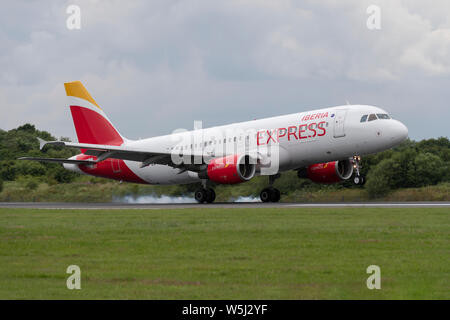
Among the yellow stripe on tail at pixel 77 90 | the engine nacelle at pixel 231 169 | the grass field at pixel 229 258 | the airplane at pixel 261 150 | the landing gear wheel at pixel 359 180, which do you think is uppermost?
the yellow stripe on tail at pixel 77 90

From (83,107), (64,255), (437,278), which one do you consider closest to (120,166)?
(83,107)

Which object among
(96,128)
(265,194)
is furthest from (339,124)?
(96,128)

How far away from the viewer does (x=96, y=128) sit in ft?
142

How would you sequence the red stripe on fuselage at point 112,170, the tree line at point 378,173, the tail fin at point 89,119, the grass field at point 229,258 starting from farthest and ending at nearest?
the tail fin at point 89,119, the red stripe on fuselage at point 112,170, the tree line at point 378,173, the grass field at point 229,258

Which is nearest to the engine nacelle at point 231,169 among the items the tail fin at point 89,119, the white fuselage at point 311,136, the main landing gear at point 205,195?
the white fuselage at point 311,136

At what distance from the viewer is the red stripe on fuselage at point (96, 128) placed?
143 feet

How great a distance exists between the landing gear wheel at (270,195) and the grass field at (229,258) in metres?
15.9

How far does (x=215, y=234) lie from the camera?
16.9 metres

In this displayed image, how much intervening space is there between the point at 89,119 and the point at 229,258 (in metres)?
32.3

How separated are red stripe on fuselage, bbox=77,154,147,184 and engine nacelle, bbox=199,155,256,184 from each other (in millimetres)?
9691

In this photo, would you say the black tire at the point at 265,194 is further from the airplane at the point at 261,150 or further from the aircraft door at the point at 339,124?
the aircraft door at the point at 339,124

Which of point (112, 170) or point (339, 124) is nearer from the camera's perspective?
point (339, 124)

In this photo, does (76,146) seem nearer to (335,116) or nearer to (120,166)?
(120,166)

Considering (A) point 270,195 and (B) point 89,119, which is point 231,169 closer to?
(A) point 270,195
